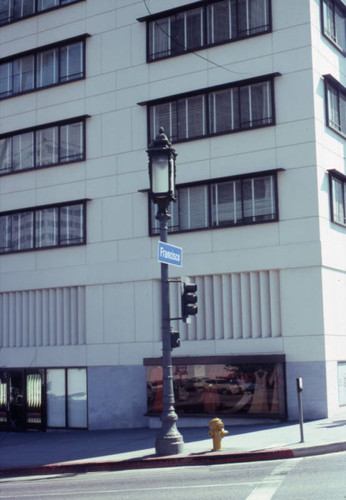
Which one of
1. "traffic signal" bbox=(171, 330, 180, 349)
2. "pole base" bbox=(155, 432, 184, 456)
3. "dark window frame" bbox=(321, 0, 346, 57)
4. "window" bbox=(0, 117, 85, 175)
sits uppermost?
"dark window frame" bbox=(321, 0, 346, 57)

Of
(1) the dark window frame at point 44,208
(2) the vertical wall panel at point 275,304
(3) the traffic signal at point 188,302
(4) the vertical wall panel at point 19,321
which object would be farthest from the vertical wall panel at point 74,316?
(3) the traffic signal at point 188,302

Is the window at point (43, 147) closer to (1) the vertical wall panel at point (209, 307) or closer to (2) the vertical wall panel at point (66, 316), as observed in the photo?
(2) the vertical wall panel at point (66, 316)

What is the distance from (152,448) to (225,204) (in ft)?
27.9

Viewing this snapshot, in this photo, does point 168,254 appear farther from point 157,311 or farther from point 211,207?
point 157,311

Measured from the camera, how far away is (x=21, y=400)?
2691cm

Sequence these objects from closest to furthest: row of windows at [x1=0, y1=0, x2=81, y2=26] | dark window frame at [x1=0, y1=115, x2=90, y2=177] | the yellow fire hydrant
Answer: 1. the yellow fire hydrant
2. dark window frame at [x1=0, y1=115, x2=90, y2=177]
3. row of windows at [x1=0, y1=0, x2=81, y2=26]

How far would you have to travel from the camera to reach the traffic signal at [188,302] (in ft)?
54.4

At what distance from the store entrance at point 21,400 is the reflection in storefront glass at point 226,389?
472 cm

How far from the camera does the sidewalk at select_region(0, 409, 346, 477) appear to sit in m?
15.5

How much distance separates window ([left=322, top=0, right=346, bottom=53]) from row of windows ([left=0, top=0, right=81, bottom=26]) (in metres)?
9.39

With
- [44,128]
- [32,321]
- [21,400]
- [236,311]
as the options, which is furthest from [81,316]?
[44,128]

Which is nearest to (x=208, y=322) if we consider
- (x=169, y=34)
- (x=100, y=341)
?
(x=100, y=341)

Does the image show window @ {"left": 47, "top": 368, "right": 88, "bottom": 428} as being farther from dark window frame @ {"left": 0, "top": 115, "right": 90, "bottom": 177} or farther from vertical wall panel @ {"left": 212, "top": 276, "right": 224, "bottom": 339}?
dark window frame @ {"left": 0, "top": 115, "right": 90, "bottom": 177}

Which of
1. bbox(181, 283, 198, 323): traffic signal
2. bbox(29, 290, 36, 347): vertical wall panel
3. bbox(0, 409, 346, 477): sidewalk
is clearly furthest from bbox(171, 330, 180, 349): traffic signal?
bbox(29, 290, 36, 347): vertical wall panel
